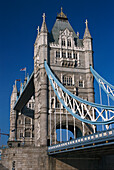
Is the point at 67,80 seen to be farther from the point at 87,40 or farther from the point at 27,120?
the point at 27,120

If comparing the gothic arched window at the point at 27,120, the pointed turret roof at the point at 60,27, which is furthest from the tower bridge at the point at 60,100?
the gothic arched window at the point at 27,120

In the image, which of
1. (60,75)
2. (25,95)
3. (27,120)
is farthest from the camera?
(27,120)

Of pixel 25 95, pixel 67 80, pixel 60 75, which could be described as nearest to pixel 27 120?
pixel 25 95

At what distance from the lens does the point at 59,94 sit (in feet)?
156

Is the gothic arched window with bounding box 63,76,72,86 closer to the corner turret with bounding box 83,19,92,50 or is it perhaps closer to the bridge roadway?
the corner turret with bounding box 83,19,92,50

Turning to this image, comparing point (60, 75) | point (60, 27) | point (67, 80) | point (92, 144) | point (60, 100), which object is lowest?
point (92, 144)

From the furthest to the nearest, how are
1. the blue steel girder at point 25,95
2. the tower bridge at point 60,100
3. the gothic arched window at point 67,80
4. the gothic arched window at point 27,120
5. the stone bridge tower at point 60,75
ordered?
1. the gothic arched window at point 27,120
2. the blue steel girder at point 25,95
3. the gothic arched window at point 67,80
4. the stone bridge tower at point 60,75
5. the tower bridge at point 60,100

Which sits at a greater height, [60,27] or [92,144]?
[60,27]

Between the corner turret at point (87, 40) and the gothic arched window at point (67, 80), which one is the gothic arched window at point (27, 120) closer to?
the gothic arched window at point (67, 80)

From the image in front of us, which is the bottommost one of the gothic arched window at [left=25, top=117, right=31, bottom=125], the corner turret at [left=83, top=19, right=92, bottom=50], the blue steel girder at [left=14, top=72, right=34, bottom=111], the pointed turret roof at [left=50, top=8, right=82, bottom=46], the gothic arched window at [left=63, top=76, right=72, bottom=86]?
the gothic arched window at [left=25, top=117, right=31, bottom=125]

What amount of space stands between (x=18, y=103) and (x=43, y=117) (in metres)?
31.4

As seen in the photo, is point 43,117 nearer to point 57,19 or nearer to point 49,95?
point 49,95

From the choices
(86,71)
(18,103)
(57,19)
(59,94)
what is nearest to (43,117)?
(59,94)

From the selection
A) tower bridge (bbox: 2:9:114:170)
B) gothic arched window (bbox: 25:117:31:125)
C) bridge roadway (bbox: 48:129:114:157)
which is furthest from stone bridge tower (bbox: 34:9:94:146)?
gothic arched window (bbox: 25:117:31:125)
